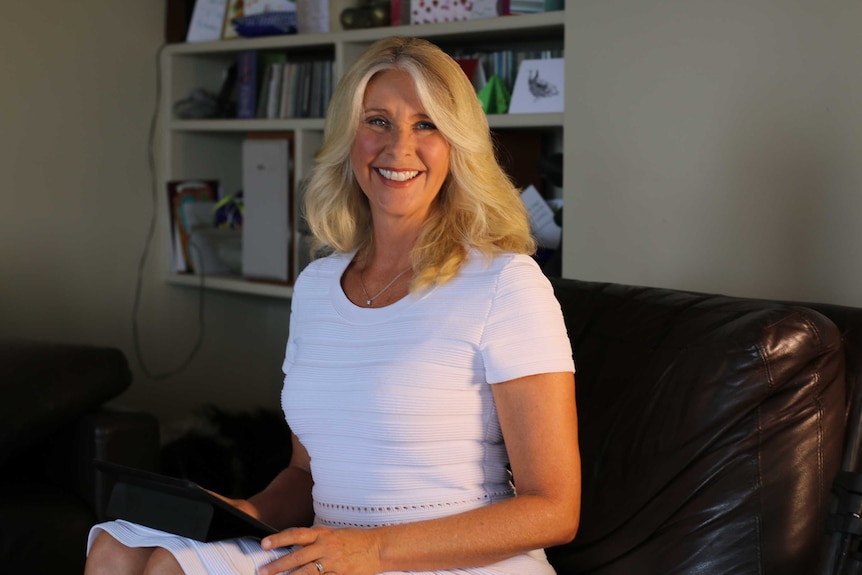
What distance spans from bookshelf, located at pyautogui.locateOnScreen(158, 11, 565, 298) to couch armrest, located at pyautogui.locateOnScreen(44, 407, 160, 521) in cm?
117

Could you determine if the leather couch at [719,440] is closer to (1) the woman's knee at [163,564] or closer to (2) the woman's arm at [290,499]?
(2) the woman's arm at [290,499]

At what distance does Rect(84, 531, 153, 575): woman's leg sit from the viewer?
1.38m

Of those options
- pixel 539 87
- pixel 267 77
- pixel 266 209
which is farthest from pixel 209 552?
pixel 267 77

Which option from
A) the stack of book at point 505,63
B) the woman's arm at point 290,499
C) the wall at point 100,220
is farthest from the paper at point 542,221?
the wall at point 100,220

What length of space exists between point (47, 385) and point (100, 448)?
180 mm

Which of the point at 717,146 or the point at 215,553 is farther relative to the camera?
the point at 717,146

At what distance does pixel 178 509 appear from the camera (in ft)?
4.38

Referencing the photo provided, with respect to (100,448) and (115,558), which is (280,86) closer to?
(100,448)

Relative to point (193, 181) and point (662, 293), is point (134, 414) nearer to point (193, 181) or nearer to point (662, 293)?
point (662, 293)

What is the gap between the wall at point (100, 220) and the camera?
3232mm

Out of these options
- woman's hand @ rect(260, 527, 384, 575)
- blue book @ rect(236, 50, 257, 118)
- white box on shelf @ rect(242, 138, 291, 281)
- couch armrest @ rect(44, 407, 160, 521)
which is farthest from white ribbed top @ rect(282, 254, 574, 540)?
blue book @ rect(236, 50, 257, 118)

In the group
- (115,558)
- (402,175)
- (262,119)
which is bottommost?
(115,558)

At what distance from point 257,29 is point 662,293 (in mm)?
2159

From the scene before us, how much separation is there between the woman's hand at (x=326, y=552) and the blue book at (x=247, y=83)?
2449 millimetres
